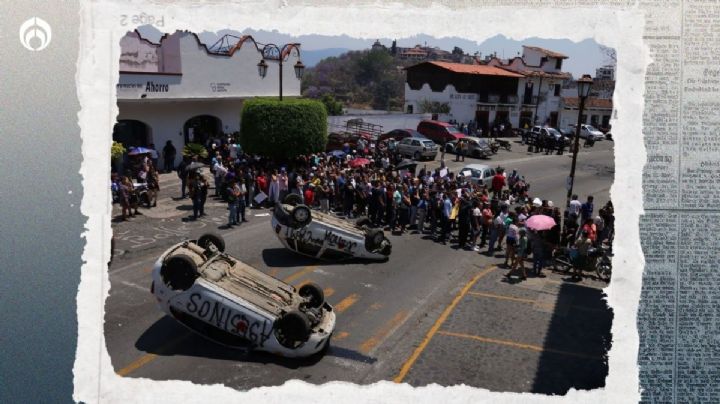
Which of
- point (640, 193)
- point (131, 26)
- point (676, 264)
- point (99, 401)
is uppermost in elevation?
point (131, 26)

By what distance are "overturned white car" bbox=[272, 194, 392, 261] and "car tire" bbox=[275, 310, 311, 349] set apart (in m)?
4.25

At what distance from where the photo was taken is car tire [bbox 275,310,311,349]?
26.8ft

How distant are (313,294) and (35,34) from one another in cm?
523

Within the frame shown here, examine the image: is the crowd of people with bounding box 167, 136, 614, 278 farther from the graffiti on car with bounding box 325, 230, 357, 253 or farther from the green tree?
the green tree

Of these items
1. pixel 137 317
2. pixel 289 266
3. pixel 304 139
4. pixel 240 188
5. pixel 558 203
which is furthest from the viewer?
pixel 304 139

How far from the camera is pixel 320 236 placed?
12.5 meters

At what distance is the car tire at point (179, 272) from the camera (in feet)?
26.9

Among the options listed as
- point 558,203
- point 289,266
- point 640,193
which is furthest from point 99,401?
point 558,203

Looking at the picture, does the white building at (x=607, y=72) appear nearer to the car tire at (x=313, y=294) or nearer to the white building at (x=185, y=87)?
the car tire at (x=313, y=294)

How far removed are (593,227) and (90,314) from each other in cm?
989

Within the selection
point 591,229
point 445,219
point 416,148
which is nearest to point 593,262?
point 591,229

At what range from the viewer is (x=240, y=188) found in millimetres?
14945

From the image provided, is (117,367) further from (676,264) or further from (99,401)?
(676,264)

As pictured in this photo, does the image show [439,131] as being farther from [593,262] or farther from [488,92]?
[593,262]
